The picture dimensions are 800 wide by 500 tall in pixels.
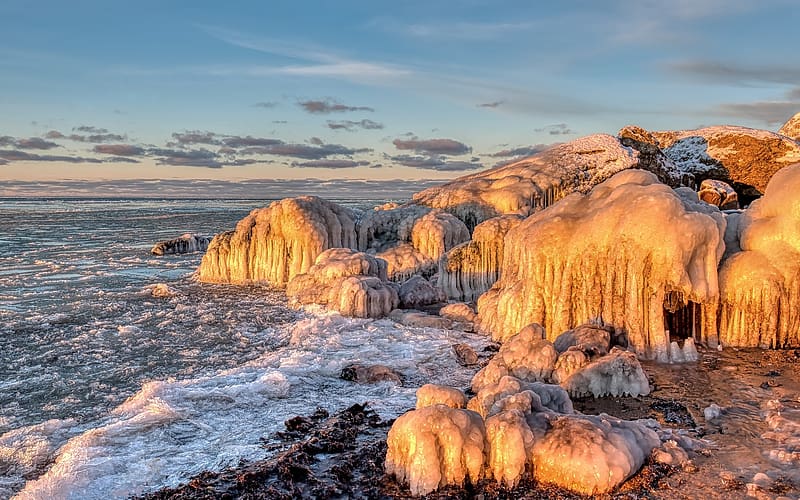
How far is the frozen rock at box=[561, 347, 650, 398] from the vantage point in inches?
468

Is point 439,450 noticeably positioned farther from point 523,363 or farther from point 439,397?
point 523,363

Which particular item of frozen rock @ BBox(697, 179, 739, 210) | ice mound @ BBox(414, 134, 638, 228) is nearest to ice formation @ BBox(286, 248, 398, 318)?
ice mound @ BBox(414, 134, 638, 228)

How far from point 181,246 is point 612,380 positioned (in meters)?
38.1

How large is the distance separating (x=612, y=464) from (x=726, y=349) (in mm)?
8467

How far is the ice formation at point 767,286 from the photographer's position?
14492 mm

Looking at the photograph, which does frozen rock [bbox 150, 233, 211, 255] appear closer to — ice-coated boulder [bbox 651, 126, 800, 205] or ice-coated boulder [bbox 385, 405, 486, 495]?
ice-coated boulder [bbox 385, 405, 486, 495]

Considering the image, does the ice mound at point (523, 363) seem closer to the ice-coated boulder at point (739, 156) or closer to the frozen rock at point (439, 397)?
the frozen rock at point (439, 397)

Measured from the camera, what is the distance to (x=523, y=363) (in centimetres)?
1269

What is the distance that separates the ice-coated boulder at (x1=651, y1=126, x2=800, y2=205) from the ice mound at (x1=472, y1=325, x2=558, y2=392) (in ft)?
130

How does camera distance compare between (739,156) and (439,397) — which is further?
(739,156)

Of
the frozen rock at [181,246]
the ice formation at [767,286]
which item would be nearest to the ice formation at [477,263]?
the ice formation at [767,286]

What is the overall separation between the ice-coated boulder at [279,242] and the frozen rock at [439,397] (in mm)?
17639

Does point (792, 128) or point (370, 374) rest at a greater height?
point (792, 128)

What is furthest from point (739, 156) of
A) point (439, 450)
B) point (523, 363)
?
point (439, 450)
